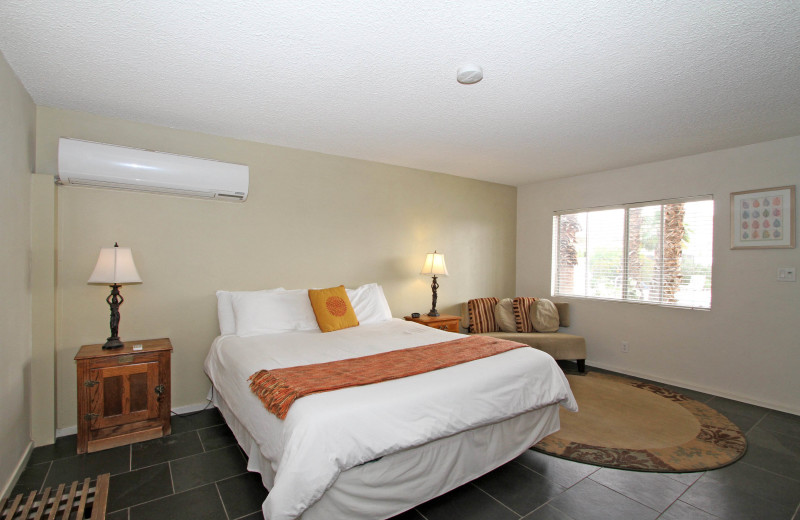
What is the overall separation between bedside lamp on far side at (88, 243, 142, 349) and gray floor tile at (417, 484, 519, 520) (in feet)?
7.76

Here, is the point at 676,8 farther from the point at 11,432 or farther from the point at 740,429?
the point at 11,432

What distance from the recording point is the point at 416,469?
1886mm

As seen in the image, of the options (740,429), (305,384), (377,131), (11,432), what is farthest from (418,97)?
(740,429)

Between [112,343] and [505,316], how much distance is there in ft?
12.6

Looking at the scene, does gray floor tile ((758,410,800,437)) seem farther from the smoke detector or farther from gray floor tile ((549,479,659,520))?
the smoke detector

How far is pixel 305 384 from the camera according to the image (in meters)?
1.86

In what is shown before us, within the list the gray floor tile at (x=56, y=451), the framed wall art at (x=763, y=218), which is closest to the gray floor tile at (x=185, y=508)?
the gray floor tile at (x=56, y=451)

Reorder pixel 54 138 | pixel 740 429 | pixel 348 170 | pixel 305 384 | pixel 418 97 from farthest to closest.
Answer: pixel 348 170 → pixel 740 429 → pixel 54 138 → pixel 418 97 → pixel 305 384

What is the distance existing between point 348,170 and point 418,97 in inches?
65.0

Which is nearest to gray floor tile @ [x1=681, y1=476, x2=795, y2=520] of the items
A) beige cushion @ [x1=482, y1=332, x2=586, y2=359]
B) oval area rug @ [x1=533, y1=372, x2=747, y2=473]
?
oval area rug @ [x1=533, y1=372, x2=747, y2=473]

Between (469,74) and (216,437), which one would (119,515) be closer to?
(216,437)

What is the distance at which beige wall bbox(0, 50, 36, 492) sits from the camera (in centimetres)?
206

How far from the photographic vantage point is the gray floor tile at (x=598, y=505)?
1.97m

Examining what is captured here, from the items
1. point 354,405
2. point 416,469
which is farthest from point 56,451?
point 416,469
